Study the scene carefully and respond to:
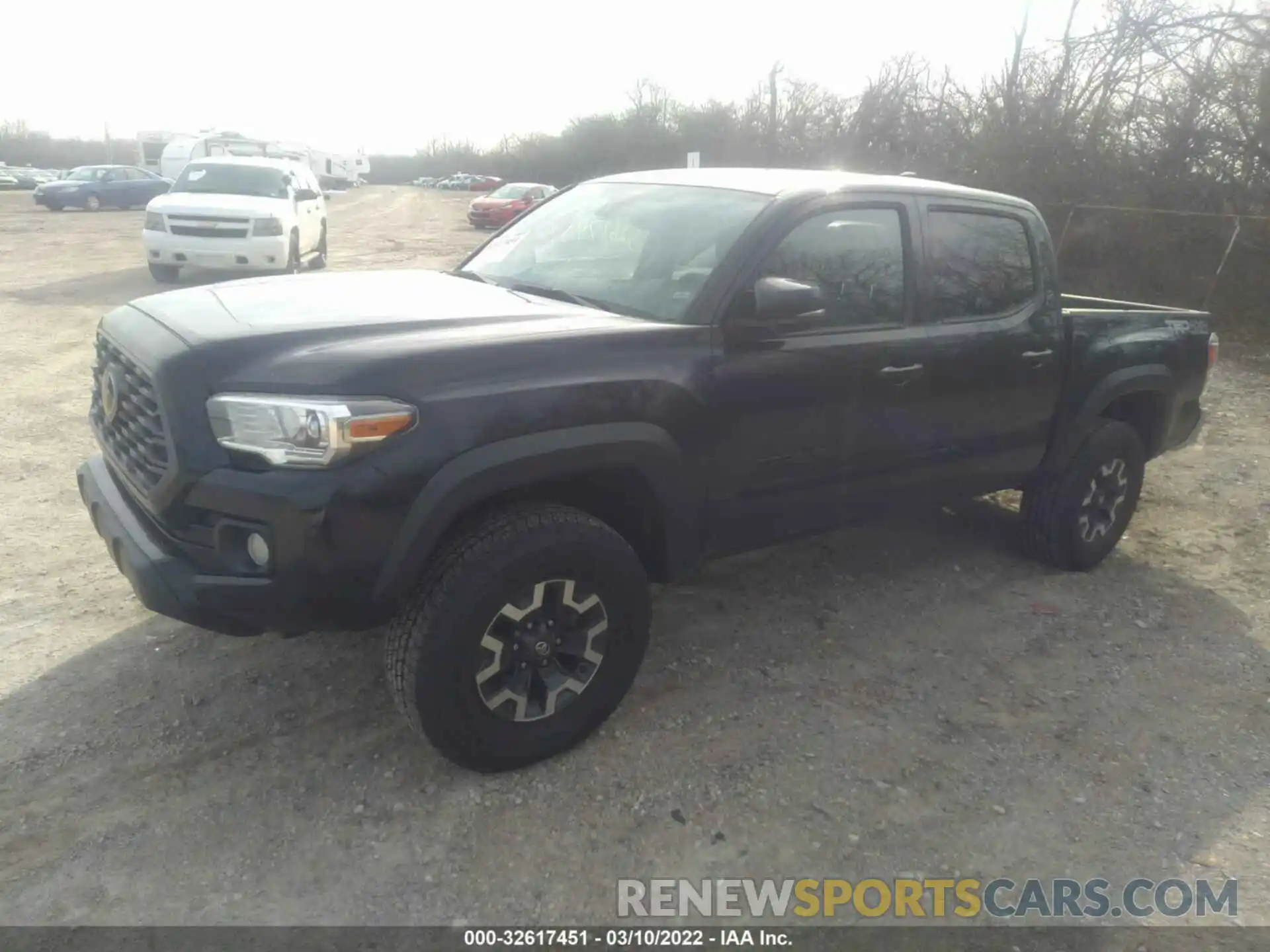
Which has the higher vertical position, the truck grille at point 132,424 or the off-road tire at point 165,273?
the truck grille at point 132,424

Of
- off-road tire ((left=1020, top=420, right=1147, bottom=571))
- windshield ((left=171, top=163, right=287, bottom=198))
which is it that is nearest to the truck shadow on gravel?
off-road tire ((left=1020, top=420, right=1147, bottom=571))

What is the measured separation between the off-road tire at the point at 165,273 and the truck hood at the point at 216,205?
2.40 ft

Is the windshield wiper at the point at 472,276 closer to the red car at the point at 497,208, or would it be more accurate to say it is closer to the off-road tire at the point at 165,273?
the off-road tire at the point at 165,273

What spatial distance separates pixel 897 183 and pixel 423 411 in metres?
2.35

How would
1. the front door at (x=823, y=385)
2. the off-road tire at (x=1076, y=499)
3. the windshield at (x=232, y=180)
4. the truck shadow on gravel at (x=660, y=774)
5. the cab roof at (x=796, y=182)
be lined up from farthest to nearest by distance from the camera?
1. the windshield at (x=232, y=180)
2. the off-road tire at (x=1076, y=499)
3. the cab roof at (x=796, y=182)
4. the front door at (x=823, y=385)
5. the truck shadow on gravel at (x=660, y=774)

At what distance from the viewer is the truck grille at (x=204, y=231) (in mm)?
12195

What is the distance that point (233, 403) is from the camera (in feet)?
8.56

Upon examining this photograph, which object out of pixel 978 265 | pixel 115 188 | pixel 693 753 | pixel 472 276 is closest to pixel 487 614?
pixel 693 753

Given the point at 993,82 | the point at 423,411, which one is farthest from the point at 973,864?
the point at 993,82

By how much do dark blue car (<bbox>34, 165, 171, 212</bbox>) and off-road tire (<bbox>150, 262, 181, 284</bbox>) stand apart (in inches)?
726

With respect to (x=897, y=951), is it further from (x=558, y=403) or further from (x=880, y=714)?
(x=558, y=403)

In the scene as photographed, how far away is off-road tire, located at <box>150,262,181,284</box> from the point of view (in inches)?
508

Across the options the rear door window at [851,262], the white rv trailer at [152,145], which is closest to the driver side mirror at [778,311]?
the rear door window at [851,262]

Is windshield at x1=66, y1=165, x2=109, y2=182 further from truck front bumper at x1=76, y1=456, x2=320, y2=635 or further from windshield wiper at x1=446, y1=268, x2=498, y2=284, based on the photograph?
truck front bumper at x1=76, y1=456, x2=320, y2=635
